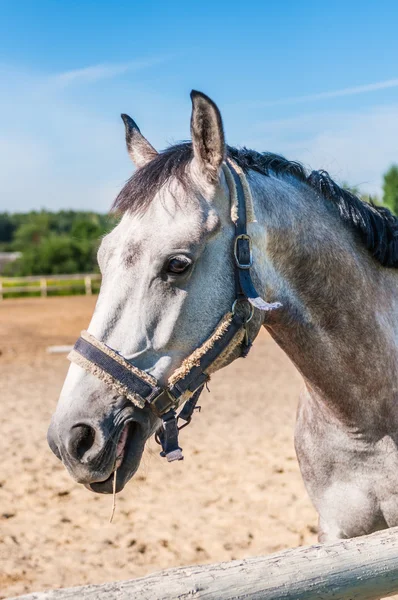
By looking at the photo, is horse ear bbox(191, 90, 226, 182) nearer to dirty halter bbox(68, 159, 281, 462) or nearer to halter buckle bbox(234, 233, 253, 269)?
dirty halter bbox(68, 159, 281, 462)

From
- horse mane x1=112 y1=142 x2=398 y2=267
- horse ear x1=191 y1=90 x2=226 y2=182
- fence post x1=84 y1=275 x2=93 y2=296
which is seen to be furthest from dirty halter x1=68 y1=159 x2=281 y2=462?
fence post x1=84 y1=275 x2=93 y2=296

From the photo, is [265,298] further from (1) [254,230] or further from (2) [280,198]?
(2) [280,198]

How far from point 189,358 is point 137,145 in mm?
1071

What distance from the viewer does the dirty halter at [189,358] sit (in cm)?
191

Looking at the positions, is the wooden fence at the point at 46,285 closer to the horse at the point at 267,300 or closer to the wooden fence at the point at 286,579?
the horse at the point at 267,300

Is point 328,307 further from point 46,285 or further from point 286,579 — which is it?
point 46,285

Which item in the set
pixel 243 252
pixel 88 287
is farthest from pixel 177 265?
pixel 88 287

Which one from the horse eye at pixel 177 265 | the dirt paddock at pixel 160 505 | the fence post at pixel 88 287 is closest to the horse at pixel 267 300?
the horse eye at pixel 177 265

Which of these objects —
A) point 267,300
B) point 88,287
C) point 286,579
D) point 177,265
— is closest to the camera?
point 286,579

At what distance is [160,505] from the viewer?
17.5ft

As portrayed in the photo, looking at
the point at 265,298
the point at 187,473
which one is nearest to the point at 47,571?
the point at 187,473

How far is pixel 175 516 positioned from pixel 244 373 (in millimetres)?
6603

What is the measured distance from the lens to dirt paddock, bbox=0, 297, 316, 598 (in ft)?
14.2

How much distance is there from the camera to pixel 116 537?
A: 4.71 m
